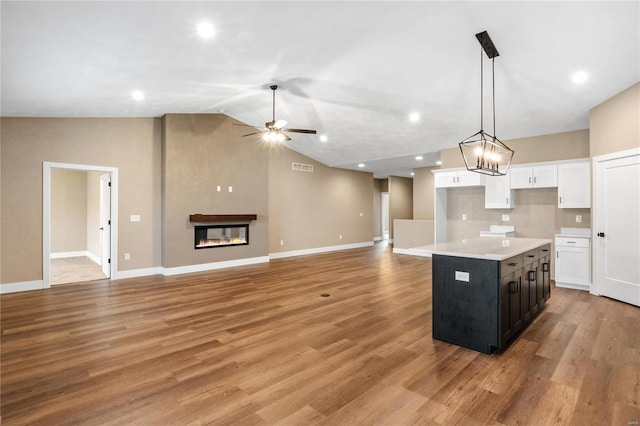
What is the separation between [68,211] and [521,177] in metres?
11.3

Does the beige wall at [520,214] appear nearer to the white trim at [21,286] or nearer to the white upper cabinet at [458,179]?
the white upper cabinet at [458,179]

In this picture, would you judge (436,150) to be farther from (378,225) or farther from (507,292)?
(378,225)

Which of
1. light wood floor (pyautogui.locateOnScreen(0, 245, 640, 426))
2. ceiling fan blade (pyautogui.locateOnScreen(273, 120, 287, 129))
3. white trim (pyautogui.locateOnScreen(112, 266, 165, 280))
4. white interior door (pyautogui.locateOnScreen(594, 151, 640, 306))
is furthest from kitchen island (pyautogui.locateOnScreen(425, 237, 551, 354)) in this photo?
white trim (pyautogui.locateOnScreen(112, 266, 165, 280))

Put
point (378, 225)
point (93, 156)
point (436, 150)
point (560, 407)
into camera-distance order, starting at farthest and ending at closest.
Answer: point (378, 225) < point (436, 150) < point (93, 156) < point (560, 407)

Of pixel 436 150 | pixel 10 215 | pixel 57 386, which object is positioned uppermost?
pixel 436 150

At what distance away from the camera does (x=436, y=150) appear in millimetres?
8008

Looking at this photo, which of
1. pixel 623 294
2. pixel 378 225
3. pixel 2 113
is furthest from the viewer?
pixel 378 225

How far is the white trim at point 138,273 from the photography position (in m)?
6.34

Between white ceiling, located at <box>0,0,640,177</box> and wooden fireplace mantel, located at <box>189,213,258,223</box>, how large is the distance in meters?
2.18

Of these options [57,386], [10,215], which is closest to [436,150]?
[57,386]

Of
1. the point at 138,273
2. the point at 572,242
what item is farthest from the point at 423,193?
the point at 138,273

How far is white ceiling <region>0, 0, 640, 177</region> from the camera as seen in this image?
314 cm

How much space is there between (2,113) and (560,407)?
768 centimetres

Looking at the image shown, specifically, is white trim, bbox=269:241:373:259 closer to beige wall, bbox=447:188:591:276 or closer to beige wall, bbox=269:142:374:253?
beige wall, bbox=269:142:374:253
